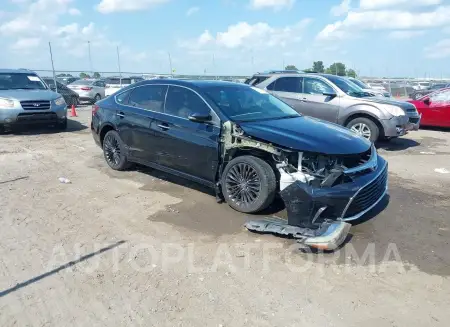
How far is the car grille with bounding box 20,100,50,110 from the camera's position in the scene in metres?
10.4

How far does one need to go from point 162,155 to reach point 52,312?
3120 mm

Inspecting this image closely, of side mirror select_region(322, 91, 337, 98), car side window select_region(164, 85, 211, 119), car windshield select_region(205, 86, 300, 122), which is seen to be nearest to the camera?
car windshield select_region(205, 86, 300, 122)

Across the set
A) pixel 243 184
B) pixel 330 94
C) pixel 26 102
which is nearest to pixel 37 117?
pixel 26 102

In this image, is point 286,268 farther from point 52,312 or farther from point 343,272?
point 52,312

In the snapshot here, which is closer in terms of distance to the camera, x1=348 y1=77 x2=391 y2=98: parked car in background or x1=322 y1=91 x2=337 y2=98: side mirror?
x1=322 y1=91 x2=337 y2=98: side mirror

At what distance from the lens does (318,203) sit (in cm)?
412

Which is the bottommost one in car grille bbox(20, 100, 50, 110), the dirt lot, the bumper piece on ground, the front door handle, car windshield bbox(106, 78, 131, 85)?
the dirt lot

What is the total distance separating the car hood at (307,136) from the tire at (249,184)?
0.35m

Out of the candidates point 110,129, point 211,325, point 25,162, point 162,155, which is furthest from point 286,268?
point 25,162

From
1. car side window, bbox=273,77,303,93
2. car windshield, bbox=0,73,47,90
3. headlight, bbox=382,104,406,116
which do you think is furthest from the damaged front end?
car windshield, bbox=0,73,47,90

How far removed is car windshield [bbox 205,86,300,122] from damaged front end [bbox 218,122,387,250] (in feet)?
2.14

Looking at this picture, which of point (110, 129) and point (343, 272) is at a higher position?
point (110, 129)

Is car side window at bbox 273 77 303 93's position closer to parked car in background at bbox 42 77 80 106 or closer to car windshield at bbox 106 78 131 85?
parked car in background at bbox 42 77 80 106

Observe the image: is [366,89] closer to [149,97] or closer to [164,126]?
[149,97]
